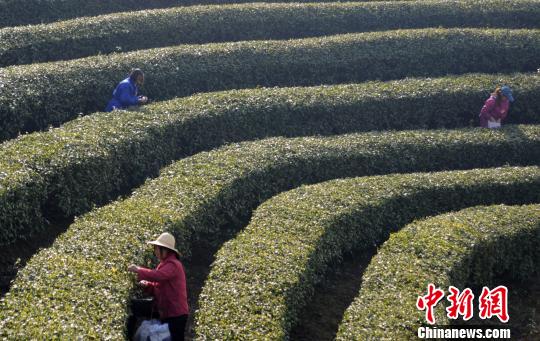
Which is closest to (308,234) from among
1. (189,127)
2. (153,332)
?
(153,332)

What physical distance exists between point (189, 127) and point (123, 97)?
1.68m

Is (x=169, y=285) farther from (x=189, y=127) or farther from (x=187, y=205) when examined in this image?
(x=189, y=127)

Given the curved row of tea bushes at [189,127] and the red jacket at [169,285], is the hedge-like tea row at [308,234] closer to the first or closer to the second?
the red jacket at [169,285]

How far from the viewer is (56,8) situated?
24938 millimetres

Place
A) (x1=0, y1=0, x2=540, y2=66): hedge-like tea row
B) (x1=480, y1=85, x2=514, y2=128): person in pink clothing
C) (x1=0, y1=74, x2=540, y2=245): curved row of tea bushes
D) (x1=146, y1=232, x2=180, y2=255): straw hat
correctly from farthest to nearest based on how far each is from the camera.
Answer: (x1=0, y1=0, x2=540, y2=66): hedge-like tea row, (x1=480, y1=85, x2=514, y2=128): person in pink clothing, (x1=0, y1=74, x2=540, y2=245): curved row of tea bushes, (x1=146, y1=232, x2=180, y2=255): straw hat

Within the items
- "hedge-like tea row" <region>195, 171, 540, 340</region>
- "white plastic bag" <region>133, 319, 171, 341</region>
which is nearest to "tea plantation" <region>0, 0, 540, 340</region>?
"hedge-like tea row" <region>195, 171, 540, 340</region>

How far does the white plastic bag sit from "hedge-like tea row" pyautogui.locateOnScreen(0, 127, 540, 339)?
399 mm

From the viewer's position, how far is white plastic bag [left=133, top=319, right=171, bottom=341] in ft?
35.4

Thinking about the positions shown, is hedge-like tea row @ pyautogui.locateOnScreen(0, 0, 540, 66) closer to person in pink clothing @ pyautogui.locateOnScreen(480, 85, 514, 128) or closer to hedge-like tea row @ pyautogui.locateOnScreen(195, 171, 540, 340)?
person in pink clothing @ pyautogui.locateOnScreen(480, 85, 514, 128)

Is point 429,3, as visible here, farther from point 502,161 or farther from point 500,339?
point 500,339

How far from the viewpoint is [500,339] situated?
14500 mm

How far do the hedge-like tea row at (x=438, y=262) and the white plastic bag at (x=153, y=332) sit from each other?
8.92 ft

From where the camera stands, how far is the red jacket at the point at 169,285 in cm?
1095

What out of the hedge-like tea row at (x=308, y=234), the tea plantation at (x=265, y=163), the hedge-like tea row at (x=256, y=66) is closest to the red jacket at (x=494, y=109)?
the tea plantation at (x=265, y=163)
